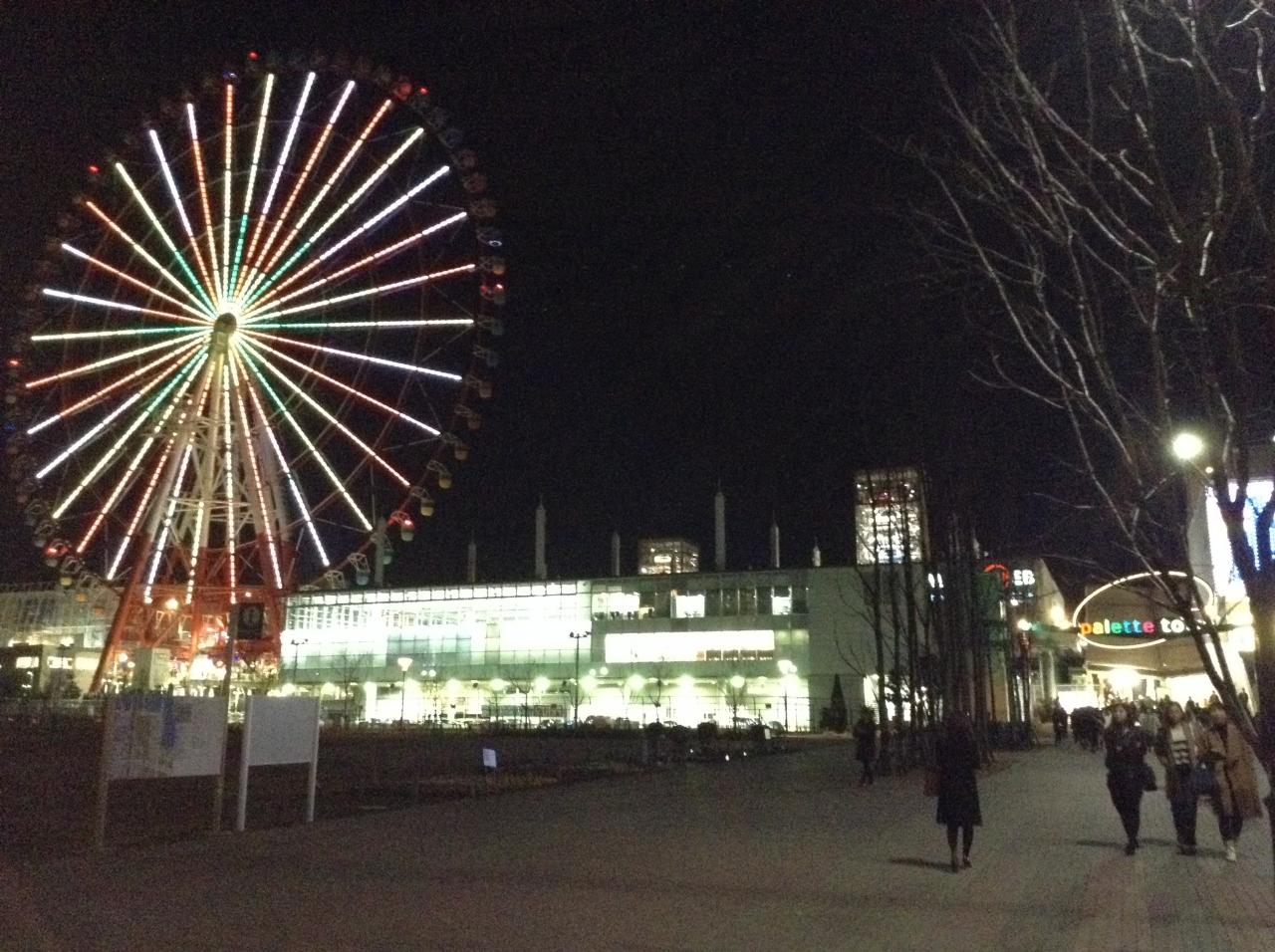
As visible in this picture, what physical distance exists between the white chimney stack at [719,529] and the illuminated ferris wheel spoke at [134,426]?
59344 millimetres

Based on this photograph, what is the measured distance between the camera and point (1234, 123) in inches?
210

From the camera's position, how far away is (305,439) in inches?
1439

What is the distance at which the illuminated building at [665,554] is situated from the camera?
137875 millimetres

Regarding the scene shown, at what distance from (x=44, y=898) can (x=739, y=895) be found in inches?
248

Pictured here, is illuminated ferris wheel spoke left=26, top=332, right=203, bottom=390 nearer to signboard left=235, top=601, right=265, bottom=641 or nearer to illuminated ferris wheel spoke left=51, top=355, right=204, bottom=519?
illuminated ferris wheel spoke left=51, top=355, right=204, bottom=519

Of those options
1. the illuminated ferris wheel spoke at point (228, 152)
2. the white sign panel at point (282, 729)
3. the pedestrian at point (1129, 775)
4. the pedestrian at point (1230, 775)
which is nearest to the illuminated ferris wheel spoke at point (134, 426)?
the illuminated ferris wheel spoke at point (228, 152)

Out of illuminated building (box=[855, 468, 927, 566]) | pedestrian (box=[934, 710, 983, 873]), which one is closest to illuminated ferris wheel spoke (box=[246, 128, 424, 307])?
illuminated building (box=[855, 468, 927, 566])

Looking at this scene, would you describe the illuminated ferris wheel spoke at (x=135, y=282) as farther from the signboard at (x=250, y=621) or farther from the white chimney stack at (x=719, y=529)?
the white chimney stack at (x=719, y=529)

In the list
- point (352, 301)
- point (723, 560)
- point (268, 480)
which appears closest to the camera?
point (352, 301)

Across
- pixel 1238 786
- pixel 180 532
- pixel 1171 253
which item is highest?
pixel 180 532

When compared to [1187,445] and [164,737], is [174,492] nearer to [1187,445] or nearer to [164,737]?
[164,737]

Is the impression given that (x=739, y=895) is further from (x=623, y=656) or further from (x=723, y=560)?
(x=723, y=560)

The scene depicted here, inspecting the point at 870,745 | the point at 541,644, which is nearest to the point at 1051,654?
the point at 541,644

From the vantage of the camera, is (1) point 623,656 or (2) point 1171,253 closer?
(2) point 1171,253
